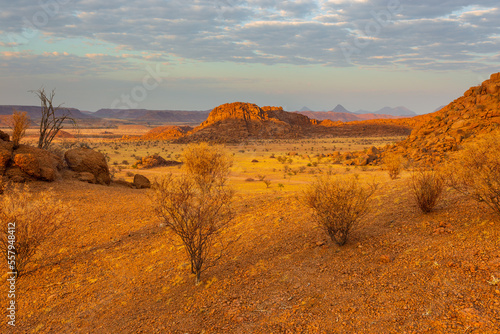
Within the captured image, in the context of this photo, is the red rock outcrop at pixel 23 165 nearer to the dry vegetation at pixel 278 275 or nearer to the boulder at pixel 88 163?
the boulder at pixel 88 163

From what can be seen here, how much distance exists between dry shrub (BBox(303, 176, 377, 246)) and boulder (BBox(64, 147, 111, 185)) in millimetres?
12444

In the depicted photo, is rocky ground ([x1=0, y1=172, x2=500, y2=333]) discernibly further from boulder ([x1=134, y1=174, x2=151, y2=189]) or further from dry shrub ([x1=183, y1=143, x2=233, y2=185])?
boulder ([x1=134, y1=174, x2=151, y2=189])

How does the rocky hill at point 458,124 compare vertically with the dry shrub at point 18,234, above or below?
above

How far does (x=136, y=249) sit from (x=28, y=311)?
2455 mm

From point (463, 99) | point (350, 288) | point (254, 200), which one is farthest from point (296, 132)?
point (350, 288)

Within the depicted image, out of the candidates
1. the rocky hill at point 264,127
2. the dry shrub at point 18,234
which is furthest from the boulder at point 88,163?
the rocky hill at point 264,127

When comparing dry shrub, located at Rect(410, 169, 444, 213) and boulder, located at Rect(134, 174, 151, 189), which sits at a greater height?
dry shrub, located at Rect(410, 169, 444, 213)

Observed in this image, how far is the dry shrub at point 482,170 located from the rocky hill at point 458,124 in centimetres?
1258

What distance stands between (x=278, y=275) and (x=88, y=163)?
43.0 ft

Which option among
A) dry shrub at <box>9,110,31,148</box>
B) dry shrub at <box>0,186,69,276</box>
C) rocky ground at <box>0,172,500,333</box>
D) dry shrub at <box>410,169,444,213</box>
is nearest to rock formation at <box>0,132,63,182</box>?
dry shrub at <box>9,110,31,148</box>

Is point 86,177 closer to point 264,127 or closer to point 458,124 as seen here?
point 458,124

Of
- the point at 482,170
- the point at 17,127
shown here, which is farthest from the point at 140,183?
the point at 482,170

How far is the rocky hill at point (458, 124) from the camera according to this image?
1792 cm

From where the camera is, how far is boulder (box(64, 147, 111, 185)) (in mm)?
15258
